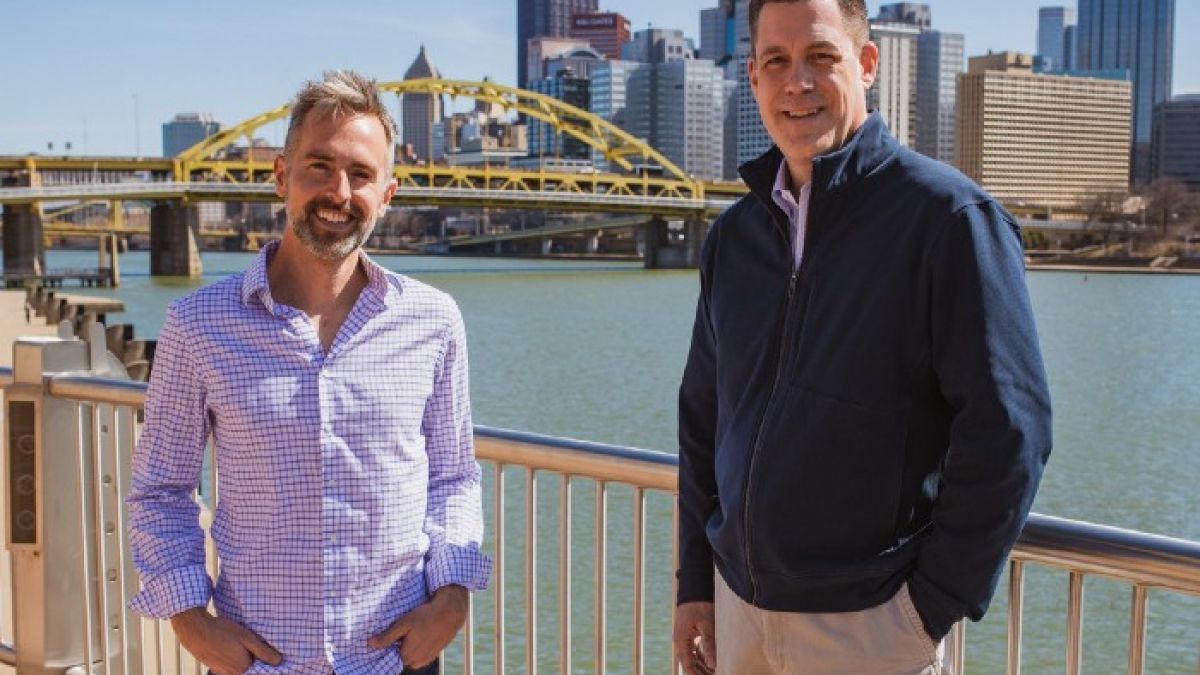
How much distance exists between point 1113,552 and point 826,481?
0.43 m

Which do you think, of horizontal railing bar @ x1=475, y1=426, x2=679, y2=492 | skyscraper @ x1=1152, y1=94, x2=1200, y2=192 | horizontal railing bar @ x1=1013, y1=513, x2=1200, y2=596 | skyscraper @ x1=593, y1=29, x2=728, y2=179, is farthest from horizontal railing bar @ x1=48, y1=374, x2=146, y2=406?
skyscraper @ x1=1152, y1=94, x2=1200, y2=192

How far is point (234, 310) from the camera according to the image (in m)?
2.17

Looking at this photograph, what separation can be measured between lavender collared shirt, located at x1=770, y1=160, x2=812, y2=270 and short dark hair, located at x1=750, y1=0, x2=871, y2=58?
0.19 meters

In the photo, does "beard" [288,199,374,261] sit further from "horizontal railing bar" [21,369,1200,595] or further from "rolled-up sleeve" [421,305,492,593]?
"horizontal railing bar" [21,369,1200,595]

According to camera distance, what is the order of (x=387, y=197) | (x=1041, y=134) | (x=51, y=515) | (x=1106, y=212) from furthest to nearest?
(x=1041, y=134)
(x=1106, y=212)
(x=51, y=515)
(x=387, y=197)

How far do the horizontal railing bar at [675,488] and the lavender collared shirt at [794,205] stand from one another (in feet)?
1.73

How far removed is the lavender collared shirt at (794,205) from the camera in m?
2.00

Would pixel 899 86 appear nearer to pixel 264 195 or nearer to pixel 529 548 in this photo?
pixel 264 195

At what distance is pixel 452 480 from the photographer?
2.33 metres

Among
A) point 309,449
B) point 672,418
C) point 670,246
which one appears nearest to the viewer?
point 309,449

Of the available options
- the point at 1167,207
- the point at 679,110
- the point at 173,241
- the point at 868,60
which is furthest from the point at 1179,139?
the point at 868,60

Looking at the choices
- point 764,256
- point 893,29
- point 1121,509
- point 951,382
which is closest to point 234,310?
point 764,256

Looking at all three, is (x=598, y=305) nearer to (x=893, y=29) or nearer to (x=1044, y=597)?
(x=1044, y=597)

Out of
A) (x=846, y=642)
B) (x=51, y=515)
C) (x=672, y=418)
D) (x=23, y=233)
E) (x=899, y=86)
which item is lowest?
(x=672, y=418)
